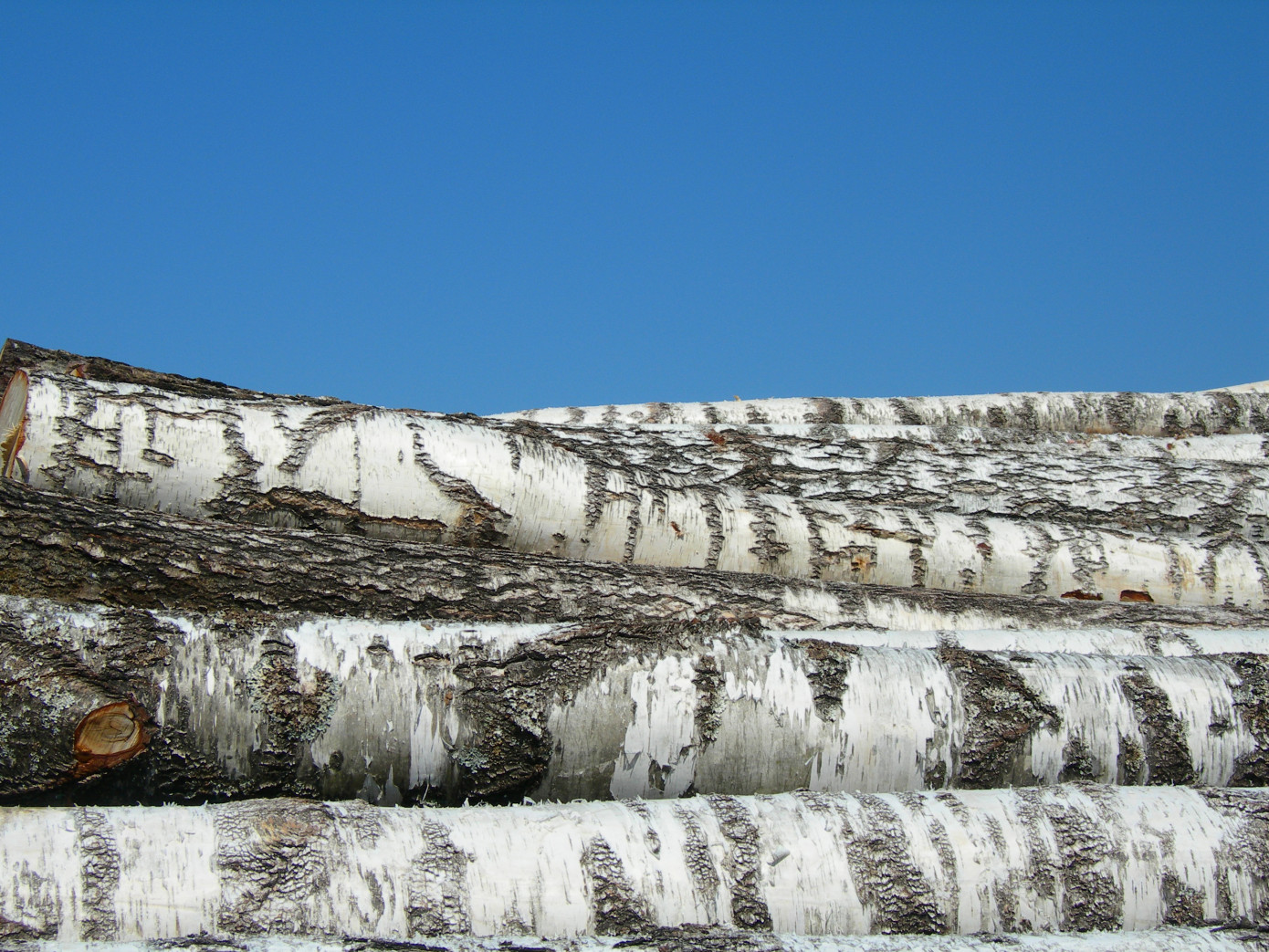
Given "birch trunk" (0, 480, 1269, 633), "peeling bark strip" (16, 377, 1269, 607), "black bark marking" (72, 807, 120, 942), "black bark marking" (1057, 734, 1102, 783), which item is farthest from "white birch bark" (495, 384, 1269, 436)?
"black bark marking" (72, 807, 120, 942)

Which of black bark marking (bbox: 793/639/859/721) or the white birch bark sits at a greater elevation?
the white birch bark

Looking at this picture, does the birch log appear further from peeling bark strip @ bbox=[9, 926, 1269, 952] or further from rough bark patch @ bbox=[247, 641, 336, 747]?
peeling bark strip @ bbox=[9, 926, 1269, 952]

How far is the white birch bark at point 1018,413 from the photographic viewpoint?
4.73 metres

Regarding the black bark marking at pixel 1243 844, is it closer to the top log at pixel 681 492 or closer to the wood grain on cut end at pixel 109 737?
the top log at pixel 681 492

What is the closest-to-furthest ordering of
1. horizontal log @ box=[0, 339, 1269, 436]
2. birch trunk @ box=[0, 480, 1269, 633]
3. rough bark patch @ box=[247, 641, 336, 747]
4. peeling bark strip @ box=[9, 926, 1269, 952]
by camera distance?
1. peeling bark strip @ box=[9, 926, 1269, 952]
2. rough bark patch @ box=[247, 641, 336, 747]
3. birch trunk @ box=[0, 480, 1269, 633]
4. horizontal log @ box=[0, 339, 1269, 436]

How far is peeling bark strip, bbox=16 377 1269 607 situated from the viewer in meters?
2.78

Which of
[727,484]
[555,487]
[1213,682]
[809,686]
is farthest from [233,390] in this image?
[1213,682]

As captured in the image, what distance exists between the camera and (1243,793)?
7.14 ft

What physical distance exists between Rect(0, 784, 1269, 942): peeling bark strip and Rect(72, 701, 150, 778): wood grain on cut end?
0.47 ft

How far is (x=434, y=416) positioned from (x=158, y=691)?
1.47 metres

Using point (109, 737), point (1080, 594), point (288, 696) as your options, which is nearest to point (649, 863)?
point (288, 696)

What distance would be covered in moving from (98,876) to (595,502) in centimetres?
172

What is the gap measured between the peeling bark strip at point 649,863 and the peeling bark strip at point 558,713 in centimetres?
11

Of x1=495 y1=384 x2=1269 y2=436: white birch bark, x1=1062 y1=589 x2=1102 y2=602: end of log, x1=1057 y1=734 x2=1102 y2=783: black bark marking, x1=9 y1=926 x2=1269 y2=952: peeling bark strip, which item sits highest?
x1=495 y1=384 x2=1269 y2=436: white birch bark
